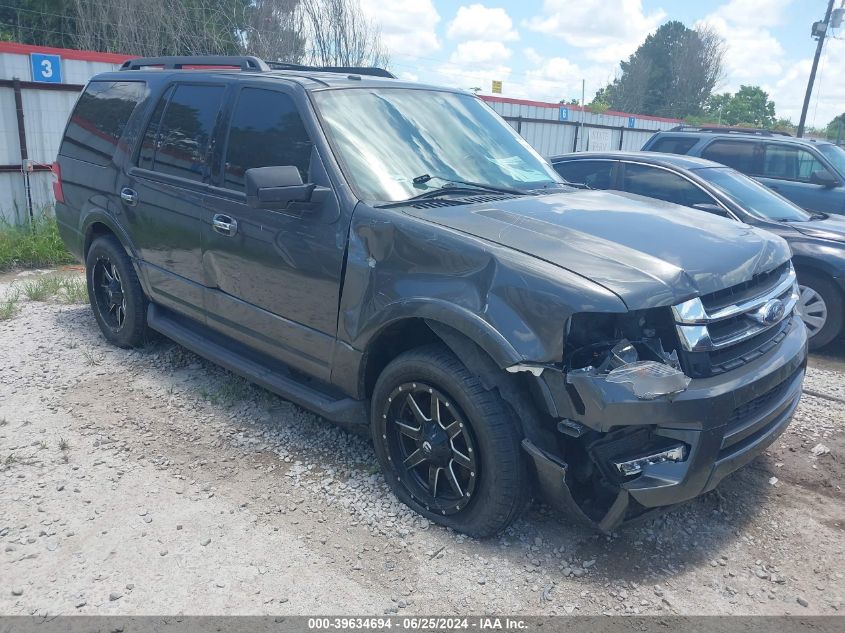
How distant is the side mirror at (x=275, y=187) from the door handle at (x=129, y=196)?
1876 mm

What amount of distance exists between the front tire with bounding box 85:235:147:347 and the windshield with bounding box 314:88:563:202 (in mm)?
2323

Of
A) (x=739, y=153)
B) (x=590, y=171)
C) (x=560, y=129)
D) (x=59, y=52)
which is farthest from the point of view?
(x=560, y=129)

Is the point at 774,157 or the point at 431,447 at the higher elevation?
the point at 774,157

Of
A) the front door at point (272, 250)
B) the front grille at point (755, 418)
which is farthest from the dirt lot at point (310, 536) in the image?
the front door at point (272, 250)

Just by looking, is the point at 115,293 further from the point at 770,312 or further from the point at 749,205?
the point at 749,205

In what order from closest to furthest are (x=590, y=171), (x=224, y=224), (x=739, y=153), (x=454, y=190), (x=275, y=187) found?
1. (x=275, y=187)
2. (x=454, y=190)
3. (x=224, y=224)
4. (x=590, y=171)
5. (x=739, y=153)

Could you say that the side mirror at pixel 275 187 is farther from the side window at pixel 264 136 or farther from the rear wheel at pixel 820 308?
the rear wheel at pixel 820 308

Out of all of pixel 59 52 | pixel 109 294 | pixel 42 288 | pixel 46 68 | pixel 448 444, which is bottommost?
pixel 42 288

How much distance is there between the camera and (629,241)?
10.4 ft

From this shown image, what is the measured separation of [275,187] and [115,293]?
2.70 m

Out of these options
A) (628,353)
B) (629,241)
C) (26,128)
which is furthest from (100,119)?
(26,128)

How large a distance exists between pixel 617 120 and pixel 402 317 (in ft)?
75.5

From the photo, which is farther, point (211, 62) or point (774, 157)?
point (774, 157)

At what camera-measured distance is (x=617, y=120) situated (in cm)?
2414
